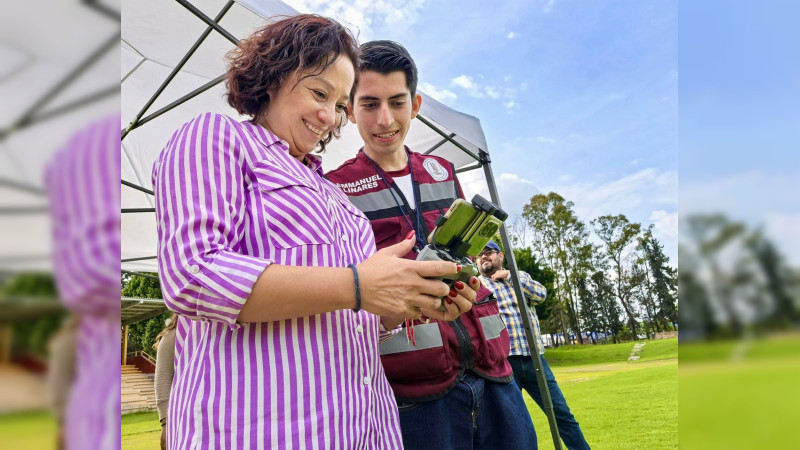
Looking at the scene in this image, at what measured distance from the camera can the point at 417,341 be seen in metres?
1.54

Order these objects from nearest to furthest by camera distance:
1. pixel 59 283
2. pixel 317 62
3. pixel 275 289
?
pixel 59 283
pixel 275 289
pixel 317 62

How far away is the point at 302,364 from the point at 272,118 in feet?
1.82

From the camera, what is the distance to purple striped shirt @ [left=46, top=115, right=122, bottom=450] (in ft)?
0.63

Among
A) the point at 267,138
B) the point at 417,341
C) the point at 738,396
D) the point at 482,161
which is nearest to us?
the point at 738,396

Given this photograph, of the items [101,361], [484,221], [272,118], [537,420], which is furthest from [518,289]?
[537,420]

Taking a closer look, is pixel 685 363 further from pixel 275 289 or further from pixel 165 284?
pixel 165 284

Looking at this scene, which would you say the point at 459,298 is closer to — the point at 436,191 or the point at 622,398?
the point at 436,191

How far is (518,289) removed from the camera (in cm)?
332

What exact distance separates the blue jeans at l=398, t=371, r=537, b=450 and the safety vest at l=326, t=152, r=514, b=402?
0.11 ft

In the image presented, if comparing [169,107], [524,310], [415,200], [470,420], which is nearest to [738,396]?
[470,420]

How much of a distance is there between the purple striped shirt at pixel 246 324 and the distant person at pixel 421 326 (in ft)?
1.17

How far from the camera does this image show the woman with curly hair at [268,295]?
833 millimetres

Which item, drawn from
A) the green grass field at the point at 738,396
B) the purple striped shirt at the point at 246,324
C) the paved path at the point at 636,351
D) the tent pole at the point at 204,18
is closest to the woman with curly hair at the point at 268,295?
the purple striped shirt at the point at 246,324

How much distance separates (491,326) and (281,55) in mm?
1043
